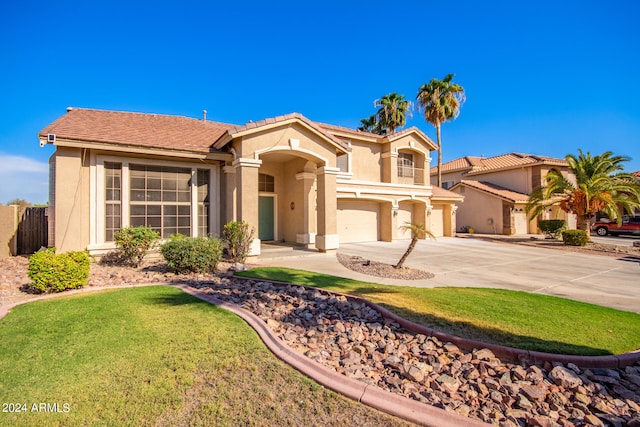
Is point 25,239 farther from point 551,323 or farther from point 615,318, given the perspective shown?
point 615,318

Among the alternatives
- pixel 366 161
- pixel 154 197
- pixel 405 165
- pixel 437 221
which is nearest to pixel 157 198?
pixel 154 197

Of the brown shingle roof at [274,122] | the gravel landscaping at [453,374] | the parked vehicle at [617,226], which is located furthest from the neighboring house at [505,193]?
the gravel landscaping at [453,374]

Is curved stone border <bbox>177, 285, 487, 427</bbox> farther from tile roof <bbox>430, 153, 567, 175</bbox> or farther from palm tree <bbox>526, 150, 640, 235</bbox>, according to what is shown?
tile roof <bbox>430, 153, 567, 175</bbox>

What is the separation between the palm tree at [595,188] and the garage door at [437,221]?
635 centimetres

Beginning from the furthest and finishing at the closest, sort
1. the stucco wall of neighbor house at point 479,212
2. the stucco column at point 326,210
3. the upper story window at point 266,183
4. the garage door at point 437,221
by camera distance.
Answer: the stucco wall of neighbor house at point 479,212 → the garage door at point 437,221 → the upper story window at point 266,183 → the stucco column at point 326,210

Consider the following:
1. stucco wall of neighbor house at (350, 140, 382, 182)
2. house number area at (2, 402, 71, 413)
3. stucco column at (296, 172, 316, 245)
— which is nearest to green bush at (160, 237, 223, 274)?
house number area at (2, 402, 71, 413)

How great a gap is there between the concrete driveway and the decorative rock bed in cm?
434

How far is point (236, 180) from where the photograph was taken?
12125 millimetres

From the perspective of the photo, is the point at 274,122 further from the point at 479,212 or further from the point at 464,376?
the point at 479,212

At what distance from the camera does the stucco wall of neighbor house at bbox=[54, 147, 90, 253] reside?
1024 cm

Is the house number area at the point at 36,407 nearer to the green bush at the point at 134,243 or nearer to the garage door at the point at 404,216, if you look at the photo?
the green bush at the point at 134,243

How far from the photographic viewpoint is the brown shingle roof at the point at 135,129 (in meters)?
10.8

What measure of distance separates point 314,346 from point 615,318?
5.62 metres

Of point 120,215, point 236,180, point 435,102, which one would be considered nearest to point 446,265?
point 236,180
